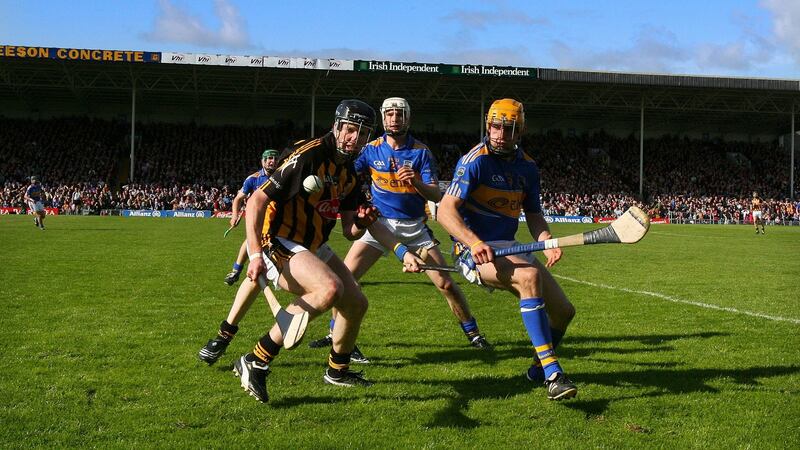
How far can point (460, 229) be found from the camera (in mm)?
5277

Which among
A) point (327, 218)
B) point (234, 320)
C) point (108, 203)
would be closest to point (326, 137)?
point (327, 218)

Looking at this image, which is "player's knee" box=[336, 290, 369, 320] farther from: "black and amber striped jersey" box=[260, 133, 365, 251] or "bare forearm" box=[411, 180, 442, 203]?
"bare forearm" box=[411, 180, 442, 203]

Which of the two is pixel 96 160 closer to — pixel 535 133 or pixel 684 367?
pixel 535 133

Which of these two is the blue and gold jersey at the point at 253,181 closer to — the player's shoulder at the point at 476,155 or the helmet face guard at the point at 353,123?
the helmet face guard at the point at 353,123

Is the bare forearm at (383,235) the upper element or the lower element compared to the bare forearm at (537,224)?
lower

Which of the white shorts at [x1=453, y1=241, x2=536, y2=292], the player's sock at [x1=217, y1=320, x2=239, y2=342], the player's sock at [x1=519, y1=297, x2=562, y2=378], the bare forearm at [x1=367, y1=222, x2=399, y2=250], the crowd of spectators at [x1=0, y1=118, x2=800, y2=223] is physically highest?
the crowd of spectators at [x1=0, y1=118, x2=800, y2=223]

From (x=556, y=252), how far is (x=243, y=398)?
8.33 ft

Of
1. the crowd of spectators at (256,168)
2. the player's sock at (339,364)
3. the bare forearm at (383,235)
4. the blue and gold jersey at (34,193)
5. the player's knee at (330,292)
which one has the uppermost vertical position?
the crowd of spectators at (256,168)

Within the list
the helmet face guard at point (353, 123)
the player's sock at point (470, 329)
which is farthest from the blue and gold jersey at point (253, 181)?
the helmet face guard at point (353, 123)

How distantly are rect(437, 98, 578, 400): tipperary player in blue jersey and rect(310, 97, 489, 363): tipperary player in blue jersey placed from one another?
1.47m

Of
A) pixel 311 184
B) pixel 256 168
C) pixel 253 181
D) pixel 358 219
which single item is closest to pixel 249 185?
pixel 253 181

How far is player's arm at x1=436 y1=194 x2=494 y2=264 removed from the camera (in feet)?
16.8

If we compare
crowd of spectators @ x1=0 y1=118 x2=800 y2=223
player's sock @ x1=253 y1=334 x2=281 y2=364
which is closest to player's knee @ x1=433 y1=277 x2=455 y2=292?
player's sock @ x1=253 y1=334 x2=281 y2=364

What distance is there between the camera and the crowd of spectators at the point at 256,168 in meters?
43.6
